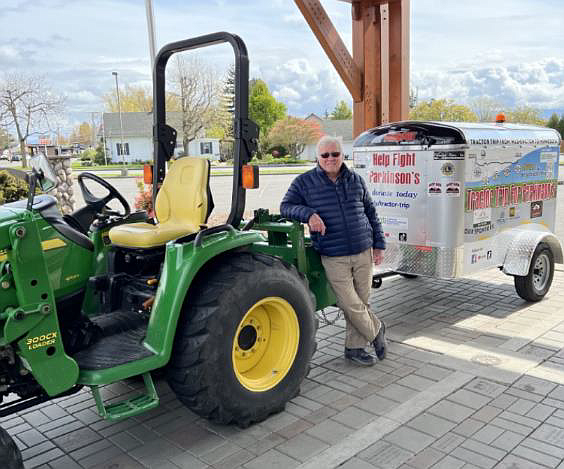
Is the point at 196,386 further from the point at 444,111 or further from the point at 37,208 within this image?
the point at 444,111

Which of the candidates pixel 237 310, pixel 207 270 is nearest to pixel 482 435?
pixel 237 310

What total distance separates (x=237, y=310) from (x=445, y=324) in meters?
2.79

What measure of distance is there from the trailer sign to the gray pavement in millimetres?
831

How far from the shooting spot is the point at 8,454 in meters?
2.57

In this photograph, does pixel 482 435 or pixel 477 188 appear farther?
pixel 477 188

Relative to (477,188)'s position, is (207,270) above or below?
below

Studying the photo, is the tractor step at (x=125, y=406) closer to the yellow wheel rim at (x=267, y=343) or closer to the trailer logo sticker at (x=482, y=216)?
the yellow wheel rim at (x=267, y=343)

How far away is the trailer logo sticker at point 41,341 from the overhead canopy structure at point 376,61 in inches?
186

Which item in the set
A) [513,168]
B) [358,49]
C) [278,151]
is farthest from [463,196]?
[278,151]

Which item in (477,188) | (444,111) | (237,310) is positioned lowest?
(237,310)

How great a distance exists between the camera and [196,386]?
10.4ft

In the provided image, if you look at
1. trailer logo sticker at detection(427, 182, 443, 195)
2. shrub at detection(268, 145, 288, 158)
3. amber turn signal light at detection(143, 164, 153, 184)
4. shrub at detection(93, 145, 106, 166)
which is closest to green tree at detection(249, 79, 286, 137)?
shrub at detection(268, 145, 288, 158)

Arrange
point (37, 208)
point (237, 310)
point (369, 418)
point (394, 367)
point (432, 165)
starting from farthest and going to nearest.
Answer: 1. point (432, 165)
2. point (394, 367)
3. point (369, 418)
4. point (237, 310)
5. point (37, 208)

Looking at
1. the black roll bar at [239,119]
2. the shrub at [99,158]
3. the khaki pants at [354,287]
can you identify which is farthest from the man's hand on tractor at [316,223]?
the shrub at [99,158]
